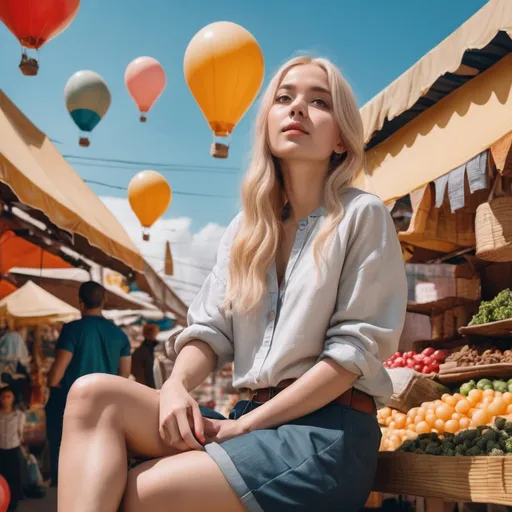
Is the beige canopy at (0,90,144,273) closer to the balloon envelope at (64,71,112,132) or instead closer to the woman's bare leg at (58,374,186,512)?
the balloon envelope at (64,71,112,132)

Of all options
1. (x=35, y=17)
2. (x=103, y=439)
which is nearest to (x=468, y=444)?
(x=103, y=439)

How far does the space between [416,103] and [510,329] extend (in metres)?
1.82

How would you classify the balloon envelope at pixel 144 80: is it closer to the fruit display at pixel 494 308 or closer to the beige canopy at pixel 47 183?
the beige canopy at pixel 47 183

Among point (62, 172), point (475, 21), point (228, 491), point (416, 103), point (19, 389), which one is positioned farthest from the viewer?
point (19, 389)

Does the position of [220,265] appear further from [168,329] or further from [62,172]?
[168,329]

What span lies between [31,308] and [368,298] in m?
9.13

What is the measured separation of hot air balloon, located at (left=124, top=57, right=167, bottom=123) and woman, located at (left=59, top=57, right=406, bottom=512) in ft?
23.4

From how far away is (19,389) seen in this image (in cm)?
797

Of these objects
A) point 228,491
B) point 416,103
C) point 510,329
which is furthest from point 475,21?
point 228,491

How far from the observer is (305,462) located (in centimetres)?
171

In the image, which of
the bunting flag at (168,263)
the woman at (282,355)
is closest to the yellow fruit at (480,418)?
the woman at (282,355)

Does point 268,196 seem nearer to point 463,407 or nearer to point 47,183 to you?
point 463,407

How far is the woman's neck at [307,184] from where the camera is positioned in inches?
85.4

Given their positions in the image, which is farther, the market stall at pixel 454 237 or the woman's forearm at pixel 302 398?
the market stall at pixel 454 237
